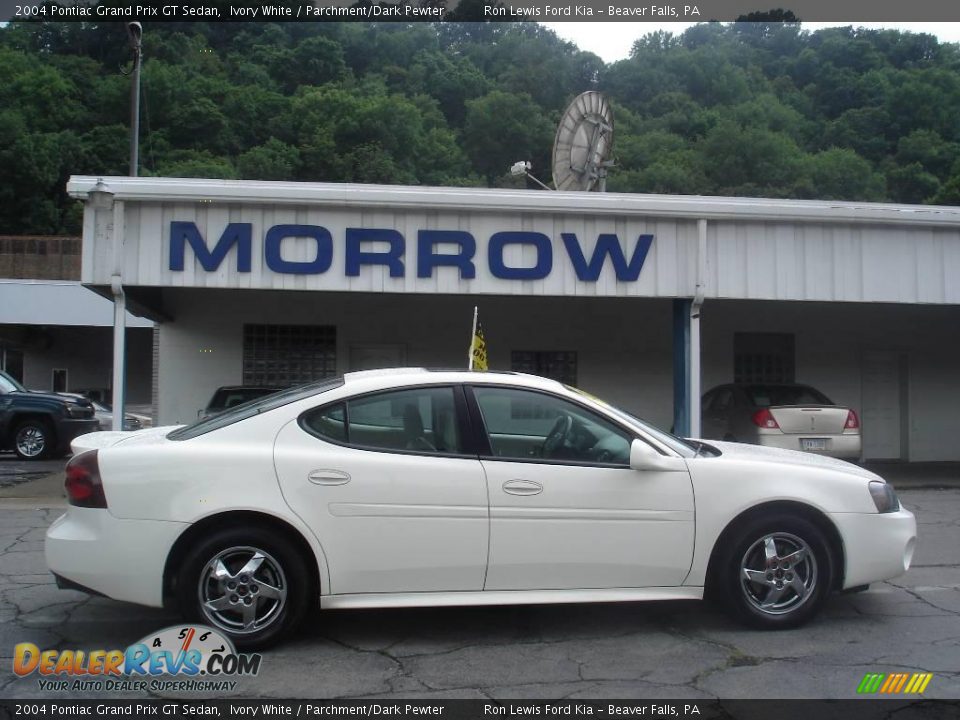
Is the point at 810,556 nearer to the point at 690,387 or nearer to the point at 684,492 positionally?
the point at 684,492

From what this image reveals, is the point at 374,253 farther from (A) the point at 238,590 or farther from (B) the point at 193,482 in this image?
(A) the point at 238,590

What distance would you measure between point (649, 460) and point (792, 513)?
976 mm

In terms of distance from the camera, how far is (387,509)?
4.89 metres

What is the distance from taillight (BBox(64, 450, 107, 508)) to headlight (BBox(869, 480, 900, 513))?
4456 mm

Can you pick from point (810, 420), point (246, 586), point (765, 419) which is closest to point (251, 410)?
point (246, 586)

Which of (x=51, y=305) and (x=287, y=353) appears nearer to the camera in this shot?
(x=287, y=353)

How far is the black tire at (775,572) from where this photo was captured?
518 cm

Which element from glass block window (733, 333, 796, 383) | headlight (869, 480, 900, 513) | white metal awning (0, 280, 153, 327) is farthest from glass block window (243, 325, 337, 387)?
white metal awning (0, 280, 153, 327)

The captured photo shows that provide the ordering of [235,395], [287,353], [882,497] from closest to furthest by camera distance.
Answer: [882,497] → [235,395] → [287,353]

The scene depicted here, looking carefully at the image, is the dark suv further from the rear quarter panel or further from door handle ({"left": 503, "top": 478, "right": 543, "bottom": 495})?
door handle ({"left": 503, "top": 478, "right": 543, "bottom": 495})

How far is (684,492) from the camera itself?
16.7 ft

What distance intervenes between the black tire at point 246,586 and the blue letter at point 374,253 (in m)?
6.69

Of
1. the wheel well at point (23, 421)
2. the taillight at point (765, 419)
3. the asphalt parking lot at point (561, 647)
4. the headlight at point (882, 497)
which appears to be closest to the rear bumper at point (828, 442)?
the taillight at point (765, 419)

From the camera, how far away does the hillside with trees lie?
49688 millimetres
